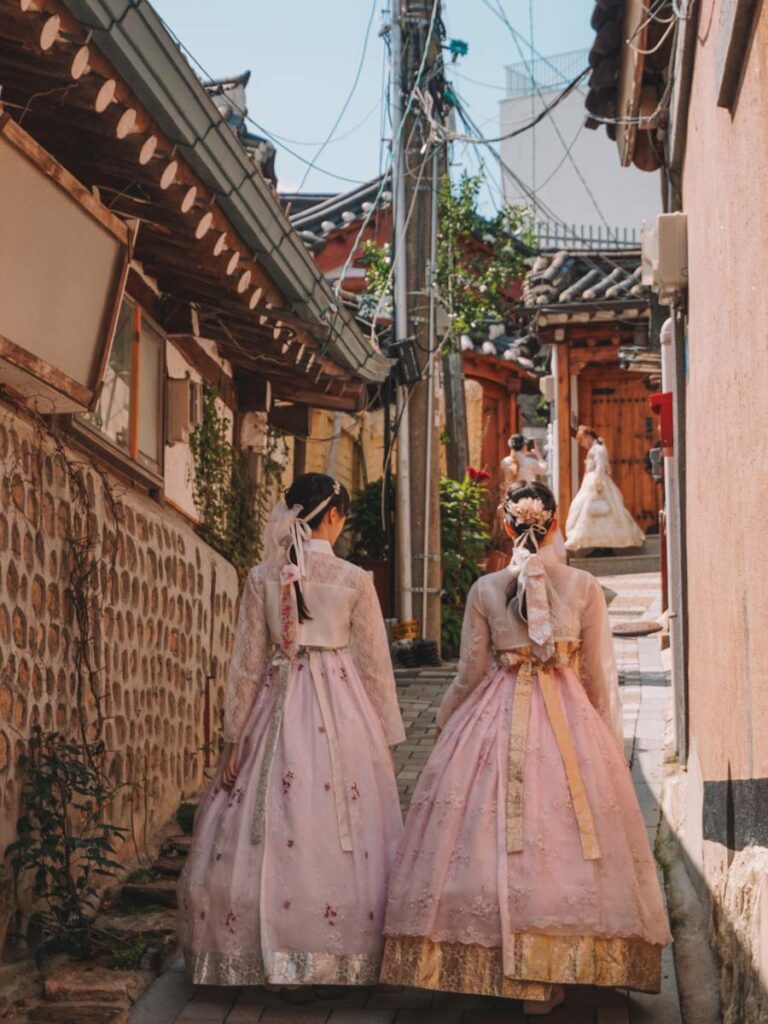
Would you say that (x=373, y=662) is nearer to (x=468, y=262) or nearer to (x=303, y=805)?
(x=303, y=805)

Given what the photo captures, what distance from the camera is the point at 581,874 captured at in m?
5.66

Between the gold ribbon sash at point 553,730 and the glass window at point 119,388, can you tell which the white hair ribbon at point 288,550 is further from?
the glass window at point 119,388

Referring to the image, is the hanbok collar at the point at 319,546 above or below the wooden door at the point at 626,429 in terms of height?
below

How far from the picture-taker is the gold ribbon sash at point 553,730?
5738mm

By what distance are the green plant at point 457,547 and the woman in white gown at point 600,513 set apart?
172 inches

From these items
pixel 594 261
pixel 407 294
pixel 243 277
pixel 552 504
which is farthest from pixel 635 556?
pixel 552 504

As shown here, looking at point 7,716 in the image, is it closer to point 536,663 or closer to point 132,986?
point 132,986

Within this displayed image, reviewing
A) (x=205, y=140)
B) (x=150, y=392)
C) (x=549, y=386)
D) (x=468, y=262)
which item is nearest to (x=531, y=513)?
(x=205, y=140)

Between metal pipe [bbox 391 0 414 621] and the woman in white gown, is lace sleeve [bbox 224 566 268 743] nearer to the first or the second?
metal pipe [bbox 391 0 414 621]

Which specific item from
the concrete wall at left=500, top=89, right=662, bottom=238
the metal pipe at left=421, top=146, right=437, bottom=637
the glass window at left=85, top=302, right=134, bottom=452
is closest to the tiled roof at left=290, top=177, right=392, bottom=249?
the metal pipe at left=421, top=146, right=437, bottom=637

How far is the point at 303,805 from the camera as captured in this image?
20.2 ft

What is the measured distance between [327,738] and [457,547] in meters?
11.7

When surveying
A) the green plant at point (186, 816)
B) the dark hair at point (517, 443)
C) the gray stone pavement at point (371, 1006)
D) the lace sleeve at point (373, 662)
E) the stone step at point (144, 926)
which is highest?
the dark hair at point (517, 443)

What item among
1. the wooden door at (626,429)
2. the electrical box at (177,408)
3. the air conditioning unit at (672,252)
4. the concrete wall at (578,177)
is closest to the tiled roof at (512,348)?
the wooden door at (626,429)
